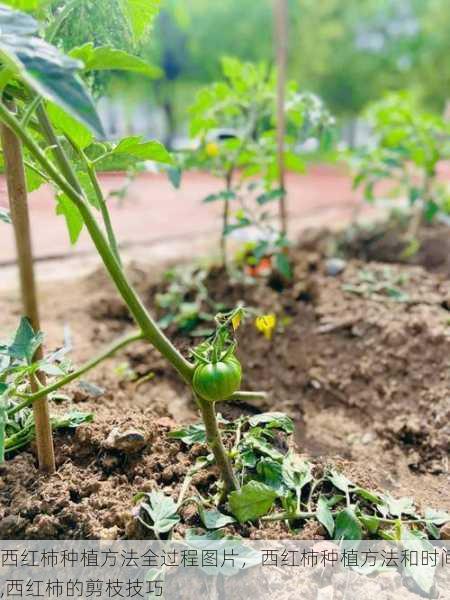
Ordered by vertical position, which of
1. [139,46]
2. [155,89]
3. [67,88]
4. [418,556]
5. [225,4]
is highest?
[225,4]

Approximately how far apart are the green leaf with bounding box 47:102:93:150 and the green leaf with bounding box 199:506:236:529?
2.26ft

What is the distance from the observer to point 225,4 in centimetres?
1471

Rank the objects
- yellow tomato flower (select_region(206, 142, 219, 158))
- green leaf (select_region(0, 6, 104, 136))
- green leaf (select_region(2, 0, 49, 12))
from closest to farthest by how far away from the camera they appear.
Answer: green leaf (select_region(0, 6, 104, 136)) < green leaf (select_region(2, 0, 49, 12)) < yellow tomato flower (select_region(206, 142, 219, 158))

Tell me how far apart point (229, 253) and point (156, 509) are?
2205mm

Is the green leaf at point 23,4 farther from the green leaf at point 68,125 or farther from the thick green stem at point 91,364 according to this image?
the thick green stem at point 91,364

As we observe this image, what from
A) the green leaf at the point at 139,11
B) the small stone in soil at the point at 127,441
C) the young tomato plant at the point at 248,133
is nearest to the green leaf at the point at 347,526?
the small stone in soil at the point at 127,441

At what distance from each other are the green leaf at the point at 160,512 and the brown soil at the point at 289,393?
3cm

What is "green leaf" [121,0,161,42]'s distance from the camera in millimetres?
979

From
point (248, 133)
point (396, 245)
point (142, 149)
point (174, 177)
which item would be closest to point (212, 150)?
point (248, 133)

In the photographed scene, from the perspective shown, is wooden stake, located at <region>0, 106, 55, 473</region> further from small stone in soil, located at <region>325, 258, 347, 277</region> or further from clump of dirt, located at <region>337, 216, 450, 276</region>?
clump of dirt, located at <region>337, 216, 450, 276</region>

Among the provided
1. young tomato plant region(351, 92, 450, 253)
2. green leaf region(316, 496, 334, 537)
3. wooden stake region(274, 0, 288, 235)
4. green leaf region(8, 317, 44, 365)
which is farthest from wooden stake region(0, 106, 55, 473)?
young tomato plant region(351, 92, 450, 253)

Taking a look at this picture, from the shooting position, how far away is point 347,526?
1.11 metres

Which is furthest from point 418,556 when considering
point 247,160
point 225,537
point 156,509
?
point 247,160

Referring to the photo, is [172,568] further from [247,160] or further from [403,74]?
[403,74]
